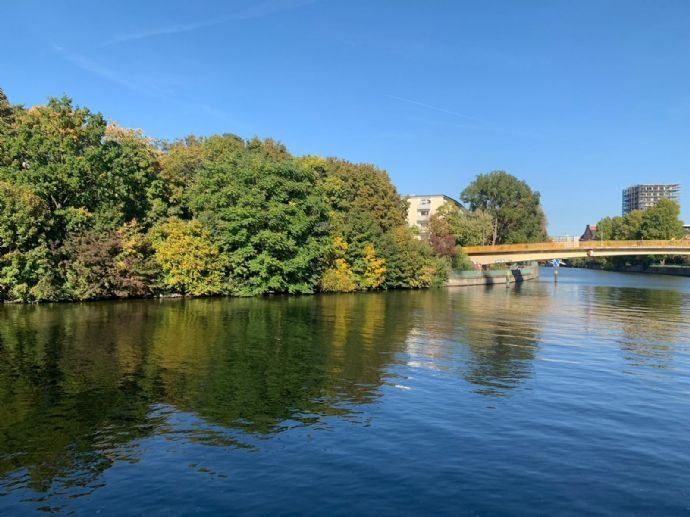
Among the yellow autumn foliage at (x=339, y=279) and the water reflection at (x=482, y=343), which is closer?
the water reflection at (x=482, y=343)

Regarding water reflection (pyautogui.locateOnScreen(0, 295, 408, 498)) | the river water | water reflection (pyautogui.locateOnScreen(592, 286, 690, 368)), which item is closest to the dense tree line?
water reflection (pyautogui.locateOnScreen(0, 295, 408, 498))

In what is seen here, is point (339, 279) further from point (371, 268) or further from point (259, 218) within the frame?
point (259, 218)

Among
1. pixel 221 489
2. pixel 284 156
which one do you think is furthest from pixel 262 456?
pixel 284 156

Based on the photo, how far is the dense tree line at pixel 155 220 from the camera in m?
49.5

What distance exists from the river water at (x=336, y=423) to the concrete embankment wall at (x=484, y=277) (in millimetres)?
64213

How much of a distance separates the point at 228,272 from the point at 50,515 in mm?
53155

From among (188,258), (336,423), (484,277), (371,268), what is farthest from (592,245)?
(336,423)

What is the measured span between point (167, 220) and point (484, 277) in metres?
66.9

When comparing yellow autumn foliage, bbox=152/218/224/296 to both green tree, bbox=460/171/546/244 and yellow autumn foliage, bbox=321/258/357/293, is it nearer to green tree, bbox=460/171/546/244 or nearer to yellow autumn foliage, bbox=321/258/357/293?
yellow autumn foliage, bbox=321/258/357/293

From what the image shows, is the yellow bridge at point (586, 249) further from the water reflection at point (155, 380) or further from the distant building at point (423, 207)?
the water reflection at point (155, 380)

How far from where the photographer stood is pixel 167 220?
196ft

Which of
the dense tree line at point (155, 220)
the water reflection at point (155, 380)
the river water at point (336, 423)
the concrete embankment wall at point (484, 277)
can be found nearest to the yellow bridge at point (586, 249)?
the concrete embankment wall at point (484, 277)

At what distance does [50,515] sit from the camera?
10.9 metres

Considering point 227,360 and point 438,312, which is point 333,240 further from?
point 227,360
